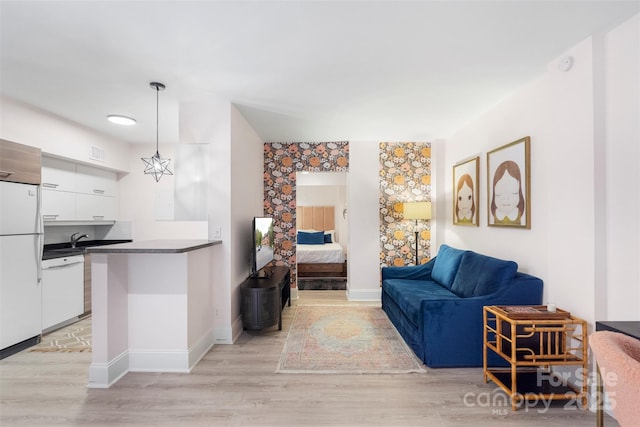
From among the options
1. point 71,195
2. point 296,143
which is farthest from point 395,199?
point 71,195

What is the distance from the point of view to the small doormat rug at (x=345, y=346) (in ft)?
8.50

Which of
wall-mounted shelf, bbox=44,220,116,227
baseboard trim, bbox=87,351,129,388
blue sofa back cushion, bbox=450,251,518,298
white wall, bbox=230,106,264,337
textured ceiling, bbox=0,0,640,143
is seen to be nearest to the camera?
textured ceiling, bbox=0,0,640,143

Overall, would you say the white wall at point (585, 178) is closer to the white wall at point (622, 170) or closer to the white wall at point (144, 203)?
the white wall at point (622, 170)

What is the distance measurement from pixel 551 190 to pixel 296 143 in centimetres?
351

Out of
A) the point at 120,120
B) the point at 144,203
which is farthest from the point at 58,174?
the point at 144,203

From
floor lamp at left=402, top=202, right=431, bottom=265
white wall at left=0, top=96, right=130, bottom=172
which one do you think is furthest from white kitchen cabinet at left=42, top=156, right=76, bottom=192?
floor lamp at left=402, top=202, right=431, bottom=265

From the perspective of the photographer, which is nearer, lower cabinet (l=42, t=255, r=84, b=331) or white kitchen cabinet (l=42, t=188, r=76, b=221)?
lower cabinet (l=42, t=255, r=84, b=331)

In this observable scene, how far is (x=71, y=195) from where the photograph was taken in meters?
3.95

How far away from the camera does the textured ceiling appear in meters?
1.77

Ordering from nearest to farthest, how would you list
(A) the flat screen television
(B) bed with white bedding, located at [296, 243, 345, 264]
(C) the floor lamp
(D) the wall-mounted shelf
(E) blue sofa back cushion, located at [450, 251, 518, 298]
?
(E) blue sofa back cushion, located at [450, 251, 518, 298] → (A) the flat screen television → (D) the wall-mounted shelf → (C) the floor lamp → (B) bed with white bedding, located at [296, 243, 345, 264]

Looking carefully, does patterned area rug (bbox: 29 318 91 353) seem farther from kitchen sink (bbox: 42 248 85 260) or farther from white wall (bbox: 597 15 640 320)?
white wall (bbox: 597 15 640 320)

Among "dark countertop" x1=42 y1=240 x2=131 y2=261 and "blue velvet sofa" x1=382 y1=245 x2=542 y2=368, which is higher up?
"dark countertop" x1=42 y1=240 x2=131 y2=261

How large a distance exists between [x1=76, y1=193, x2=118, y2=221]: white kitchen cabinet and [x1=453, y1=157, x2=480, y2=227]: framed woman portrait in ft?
17.0

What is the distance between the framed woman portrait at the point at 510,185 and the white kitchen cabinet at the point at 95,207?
17.1 ft
